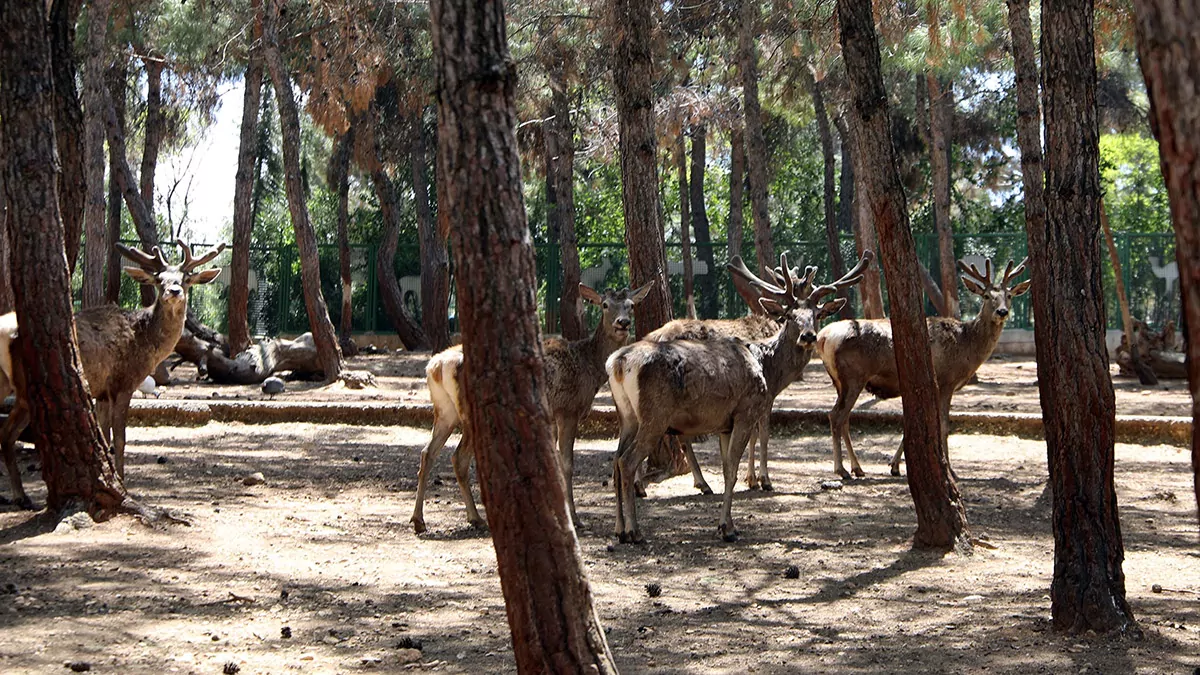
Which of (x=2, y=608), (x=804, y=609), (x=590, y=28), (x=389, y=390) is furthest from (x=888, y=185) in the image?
(x=590, y=28)

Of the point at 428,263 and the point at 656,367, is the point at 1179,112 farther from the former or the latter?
the point at 428,263

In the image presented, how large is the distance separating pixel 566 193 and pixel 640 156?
12723 mm

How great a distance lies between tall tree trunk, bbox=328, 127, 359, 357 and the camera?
1099 inches

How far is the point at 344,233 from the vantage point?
2994cm

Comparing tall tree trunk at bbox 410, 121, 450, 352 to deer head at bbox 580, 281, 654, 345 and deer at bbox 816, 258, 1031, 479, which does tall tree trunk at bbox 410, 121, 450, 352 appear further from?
deer head at bbox 580, 281, 654, 345

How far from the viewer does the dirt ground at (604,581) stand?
239 inches

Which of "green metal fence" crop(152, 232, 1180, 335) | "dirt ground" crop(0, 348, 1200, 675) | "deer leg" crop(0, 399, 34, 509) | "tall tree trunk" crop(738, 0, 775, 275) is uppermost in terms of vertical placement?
"tall tree trunk" crop(738, 0, 775, 275)

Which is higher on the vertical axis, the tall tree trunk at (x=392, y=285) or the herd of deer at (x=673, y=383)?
the tall tree trunk at (x=392, y=285)

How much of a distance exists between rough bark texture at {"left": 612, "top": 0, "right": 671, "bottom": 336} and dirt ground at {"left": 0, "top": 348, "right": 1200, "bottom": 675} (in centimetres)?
177

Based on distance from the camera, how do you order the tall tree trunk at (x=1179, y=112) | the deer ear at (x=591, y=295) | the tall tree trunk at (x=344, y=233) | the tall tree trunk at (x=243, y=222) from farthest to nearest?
the tall tree trunk at (x=344, y=233) → the tall tree trunk at (x=243, y=222) → the deer ear at (x=591, y=295) → the tall tree trunk at (x=1179, y=112)

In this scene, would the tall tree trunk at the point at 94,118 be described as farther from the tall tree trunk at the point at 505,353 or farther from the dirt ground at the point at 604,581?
the tall tree trunk at the point at 505,353

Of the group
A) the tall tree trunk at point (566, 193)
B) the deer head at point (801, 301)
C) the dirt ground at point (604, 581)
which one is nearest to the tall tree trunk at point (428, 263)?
the tall tree trunk at point (566, 193)

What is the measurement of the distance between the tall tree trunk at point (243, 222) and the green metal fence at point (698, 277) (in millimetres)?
6983

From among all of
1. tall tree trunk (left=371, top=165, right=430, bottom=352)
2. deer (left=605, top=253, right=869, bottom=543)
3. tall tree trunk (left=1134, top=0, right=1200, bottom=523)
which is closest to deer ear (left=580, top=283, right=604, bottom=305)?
deer (left=605, top=253, right=869, bottom=543)
